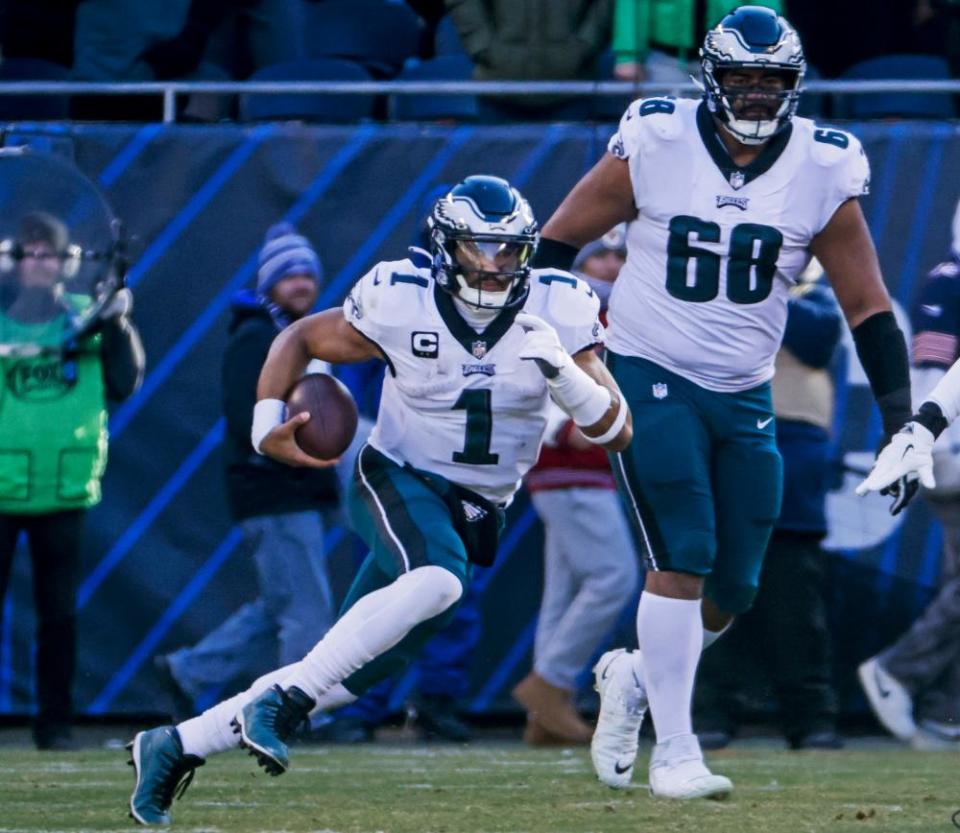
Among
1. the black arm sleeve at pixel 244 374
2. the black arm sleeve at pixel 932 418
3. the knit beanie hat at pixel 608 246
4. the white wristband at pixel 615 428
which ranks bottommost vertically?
the black arm sleeve at pixel 244 374

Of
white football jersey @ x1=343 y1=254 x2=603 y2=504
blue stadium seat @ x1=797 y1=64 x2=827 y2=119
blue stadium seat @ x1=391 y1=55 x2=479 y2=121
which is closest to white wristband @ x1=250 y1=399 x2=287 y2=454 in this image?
white football jersey @ x1=343 y1=254 x2=603 y2=504

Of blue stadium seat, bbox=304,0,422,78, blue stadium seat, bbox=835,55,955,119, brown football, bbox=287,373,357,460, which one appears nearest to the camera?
brown football, bbox=287,373,357,460

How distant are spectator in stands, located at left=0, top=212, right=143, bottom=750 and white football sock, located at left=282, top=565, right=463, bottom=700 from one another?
2.48 metres

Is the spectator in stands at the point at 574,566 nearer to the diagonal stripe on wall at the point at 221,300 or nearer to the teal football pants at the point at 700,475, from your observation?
the diagonal stripe on wall at the point at 221,300

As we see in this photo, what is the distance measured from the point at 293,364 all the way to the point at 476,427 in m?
0.43

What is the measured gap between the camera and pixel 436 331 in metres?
4.98

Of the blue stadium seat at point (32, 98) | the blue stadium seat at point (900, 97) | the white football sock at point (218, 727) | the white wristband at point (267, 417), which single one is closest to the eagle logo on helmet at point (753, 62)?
the white wristband at point (267, 417)

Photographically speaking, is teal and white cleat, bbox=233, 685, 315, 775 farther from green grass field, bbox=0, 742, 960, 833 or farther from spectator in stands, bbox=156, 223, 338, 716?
spectator in stands, bbox=156, 223, 338, 716

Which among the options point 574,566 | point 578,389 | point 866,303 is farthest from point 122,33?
point 578,389

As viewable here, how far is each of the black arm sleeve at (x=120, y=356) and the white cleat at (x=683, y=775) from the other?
2.59m

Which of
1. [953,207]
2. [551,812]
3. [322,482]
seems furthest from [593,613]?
[551,812]

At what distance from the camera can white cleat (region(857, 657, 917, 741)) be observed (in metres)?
7.25

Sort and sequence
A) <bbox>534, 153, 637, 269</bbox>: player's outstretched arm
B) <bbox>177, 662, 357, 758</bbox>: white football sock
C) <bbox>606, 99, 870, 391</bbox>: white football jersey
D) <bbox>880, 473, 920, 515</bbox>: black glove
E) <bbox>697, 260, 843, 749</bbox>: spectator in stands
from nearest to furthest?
<bbox>177, 662, 357, 758</bbox>: white football sock → <bbox>880, 473, 920, 515</bbox>: black glove → <bbox>606, 99, 870, 391</bbox>: white football jersey → <bbox>534, 153, 637, 269</bbox>: player's outstretched arm → <bbox>697, 260, 843, 749</bbox>: spectator in stands

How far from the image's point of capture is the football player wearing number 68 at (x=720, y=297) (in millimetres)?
5188
